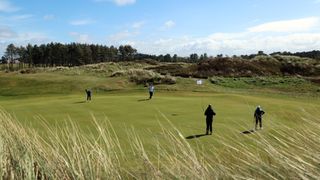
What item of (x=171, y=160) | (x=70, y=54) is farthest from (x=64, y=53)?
(x=171, y=160)

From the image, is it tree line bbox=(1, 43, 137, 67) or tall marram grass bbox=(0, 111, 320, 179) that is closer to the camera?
tall marram grass bbox=(0, 111, 320, 179)

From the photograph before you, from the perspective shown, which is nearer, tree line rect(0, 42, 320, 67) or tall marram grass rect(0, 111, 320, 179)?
tall marram grass rect(0, 111, 320, 179)

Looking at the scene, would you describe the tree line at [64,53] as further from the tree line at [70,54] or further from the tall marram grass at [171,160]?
the tall marram grass at [171,160]

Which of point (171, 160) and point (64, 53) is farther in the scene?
point (64, 53)

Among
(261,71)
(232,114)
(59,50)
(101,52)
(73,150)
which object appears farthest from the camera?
(101,52)

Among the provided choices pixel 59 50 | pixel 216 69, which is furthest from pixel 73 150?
pixel 59 50

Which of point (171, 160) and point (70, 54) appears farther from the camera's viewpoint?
point (70, 54)

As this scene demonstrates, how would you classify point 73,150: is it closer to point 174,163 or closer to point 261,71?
point 174,163

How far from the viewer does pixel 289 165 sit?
118 inches

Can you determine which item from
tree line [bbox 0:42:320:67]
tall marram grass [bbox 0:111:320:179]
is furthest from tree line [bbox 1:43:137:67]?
tall marram grass [bbox 0:111:320:179]

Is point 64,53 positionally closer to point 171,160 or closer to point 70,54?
point 70,54

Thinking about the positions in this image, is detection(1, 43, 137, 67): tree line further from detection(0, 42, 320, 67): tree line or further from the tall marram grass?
the tall marram grass

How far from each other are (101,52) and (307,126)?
186646 millimetres

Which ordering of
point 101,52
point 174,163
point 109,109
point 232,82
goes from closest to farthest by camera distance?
point 174,163, point 109,109, point 232,82, point 101,52
